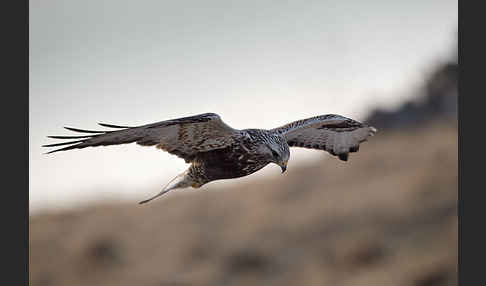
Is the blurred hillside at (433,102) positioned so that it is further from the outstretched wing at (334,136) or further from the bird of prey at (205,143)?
the bird of prey at (205,143)

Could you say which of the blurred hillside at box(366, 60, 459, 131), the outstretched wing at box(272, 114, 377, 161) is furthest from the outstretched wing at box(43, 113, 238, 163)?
the blurred hillside at box(366, 60, 459, 131)

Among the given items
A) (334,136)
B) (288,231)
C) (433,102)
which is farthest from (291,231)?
(334,136)

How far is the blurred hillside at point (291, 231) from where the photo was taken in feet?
48.7

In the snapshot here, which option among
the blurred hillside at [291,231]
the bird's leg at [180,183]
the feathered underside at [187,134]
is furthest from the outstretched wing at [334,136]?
the blurred hillside at [291,231]

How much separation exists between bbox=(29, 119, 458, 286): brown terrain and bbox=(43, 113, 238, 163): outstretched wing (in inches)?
420

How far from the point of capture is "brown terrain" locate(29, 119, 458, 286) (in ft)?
48.6

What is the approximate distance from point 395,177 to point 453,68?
21.9 feet

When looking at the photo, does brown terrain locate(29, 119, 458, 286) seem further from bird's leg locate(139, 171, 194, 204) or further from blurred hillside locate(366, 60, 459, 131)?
bird's leg locate(139, 171, 194, 204)

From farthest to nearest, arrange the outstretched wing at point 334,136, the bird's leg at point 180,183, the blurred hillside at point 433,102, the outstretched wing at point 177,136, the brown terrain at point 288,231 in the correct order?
the blurred hillside at point 433,102 → the brown terrain at point 288,231 → the outstretched wing at point 334,136 → the bird's leg at point 180,183 → the outstretched wing at point 177,136

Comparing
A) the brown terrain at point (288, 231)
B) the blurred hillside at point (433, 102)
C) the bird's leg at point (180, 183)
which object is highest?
the blurred hillside at point (433, 102)

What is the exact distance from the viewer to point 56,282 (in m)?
15.8

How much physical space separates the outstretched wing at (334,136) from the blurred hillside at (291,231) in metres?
9.26

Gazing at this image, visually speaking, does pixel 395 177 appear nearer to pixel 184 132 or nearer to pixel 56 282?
pixel 56 282

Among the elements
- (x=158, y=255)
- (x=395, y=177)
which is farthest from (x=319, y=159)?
(x=158, y=255)
